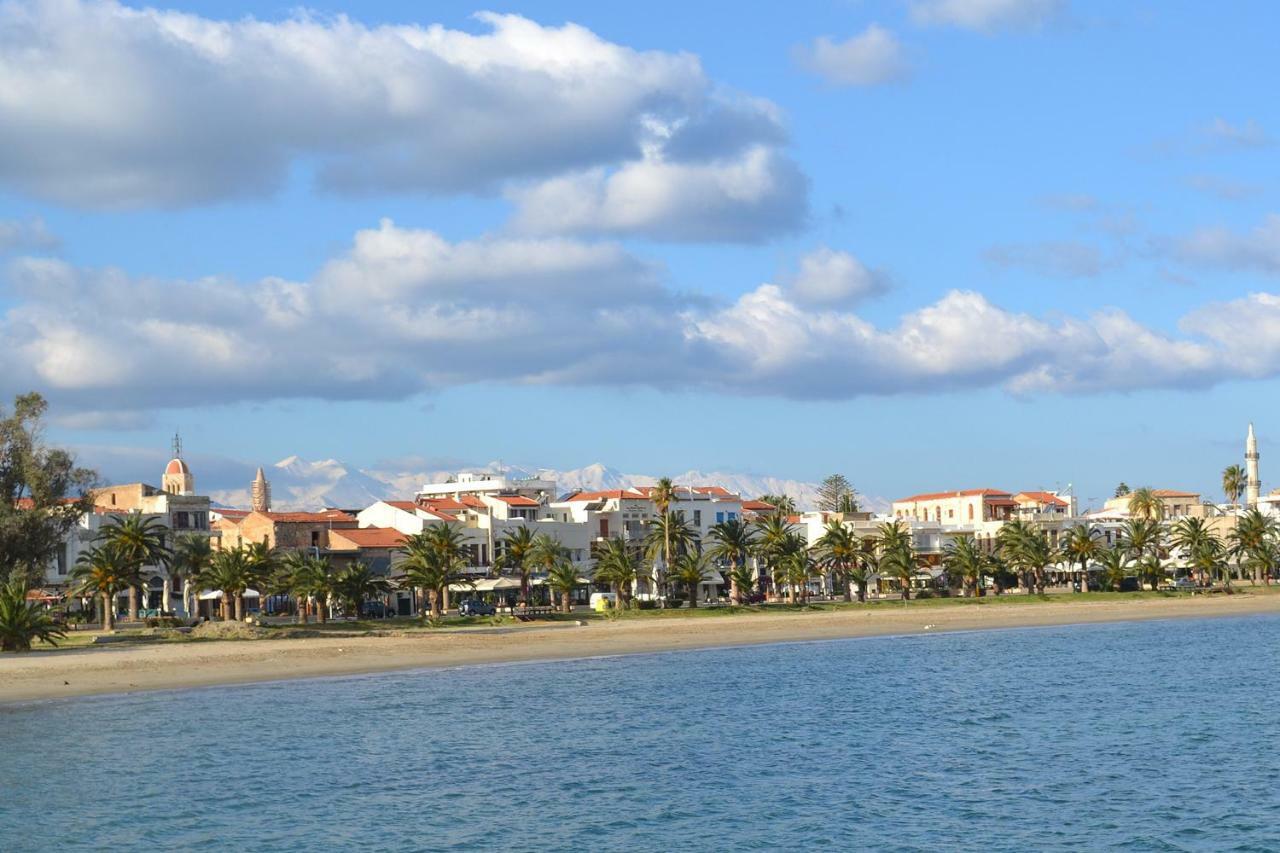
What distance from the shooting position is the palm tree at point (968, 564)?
13025cm

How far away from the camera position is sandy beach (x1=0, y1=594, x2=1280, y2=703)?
6656cm

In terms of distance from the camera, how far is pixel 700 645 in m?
88.8

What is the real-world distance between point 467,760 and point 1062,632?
63.8m

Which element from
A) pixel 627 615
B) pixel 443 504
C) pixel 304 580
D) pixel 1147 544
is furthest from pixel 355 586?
pixel 1147 544

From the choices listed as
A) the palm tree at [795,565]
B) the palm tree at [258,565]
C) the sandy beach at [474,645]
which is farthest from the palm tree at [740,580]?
the palm tree at [258,565]

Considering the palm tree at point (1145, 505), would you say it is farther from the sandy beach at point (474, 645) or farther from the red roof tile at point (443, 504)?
the red roof tile at point (443, 504)

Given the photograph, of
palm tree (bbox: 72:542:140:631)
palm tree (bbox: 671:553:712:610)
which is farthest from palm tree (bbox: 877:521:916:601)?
palm tree (bbox: 72:542:140:631)

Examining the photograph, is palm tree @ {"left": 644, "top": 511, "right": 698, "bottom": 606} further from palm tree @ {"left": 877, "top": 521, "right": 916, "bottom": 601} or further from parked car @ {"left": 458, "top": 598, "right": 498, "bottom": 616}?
palm tree @ {"left": 877, "top": 521, "right": 916, "bottom": 601}

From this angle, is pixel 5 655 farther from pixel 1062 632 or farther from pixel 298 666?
pixel 1062 632

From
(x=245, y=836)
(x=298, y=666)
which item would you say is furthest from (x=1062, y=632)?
(x=245, y=836)

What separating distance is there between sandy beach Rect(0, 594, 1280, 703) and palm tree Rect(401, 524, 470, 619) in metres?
7.09

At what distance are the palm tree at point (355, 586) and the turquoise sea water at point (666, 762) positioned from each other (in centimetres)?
2546

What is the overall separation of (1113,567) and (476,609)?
60.1 m

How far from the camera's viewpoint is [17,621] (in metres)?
73.2
